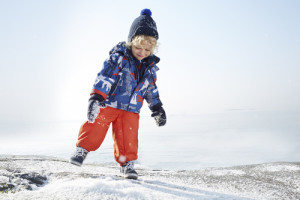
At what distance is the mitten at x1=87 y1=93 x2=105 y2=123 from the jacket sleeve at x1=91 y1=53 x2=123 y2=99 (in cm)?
5

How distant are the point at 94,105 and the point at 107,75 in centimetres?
31

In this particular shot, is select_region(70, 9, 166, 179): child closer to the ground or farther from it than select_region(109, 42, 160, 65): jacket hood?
closer to the ground

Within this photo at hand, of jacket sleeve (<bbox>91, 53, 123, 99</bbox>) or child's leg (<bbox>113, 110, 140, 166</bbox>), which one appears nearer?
jacket sleeve (<bbox>91, 53, 123, 99</bbox>)

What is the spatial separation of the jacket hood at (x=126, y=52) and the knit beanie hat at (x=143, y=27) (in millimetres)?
140

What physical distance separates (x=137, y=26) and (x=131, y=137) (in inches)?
43.5

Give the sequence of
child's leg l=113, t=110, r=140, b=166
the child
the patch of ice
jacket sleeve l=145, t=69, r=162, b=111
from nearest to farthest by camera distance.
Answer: the child → child's leg l=113, t=110, r=140, b=166 → jacket sleeve l=145, t=69, r=162, b=111 → the patch of ice

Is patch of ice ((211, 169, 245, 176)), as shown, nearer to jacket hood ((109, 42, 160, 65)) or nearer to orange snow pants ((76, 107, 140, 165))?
orange snow pants ((76, 107, 140, 165))

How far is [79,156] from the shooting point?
2014 mm

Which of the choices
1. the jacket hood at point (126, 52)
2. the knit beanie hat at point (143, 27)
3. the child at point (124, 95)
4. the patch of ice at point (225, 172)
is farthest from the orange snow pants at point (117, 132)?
the patch of ice at point (225, 172)

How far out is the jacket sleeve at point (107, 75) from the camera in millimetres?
2018

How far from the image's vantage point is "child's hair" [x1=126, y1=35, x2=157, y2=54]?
2.18m

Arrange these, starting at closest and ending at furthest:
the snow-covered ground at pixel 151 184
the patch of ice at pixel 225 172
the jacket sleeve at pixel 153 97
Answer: the snow-covered ground at pixel 151 184 → the jacket sleeve at pixel 153 97 → the patch of ice at pixel 225 172

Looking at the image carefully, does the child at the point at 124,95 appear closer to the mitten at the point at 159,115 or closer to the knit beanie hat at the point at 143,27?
the knit beanie hat at the point at 143,27

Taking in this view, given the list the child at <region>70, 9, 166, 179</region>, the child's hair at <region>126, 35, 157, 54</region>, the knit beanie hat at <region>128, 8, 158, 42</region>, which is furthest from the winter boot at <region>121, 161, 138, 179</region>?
the knit beanie hat at <region>128, 8, 158, 42</region>
